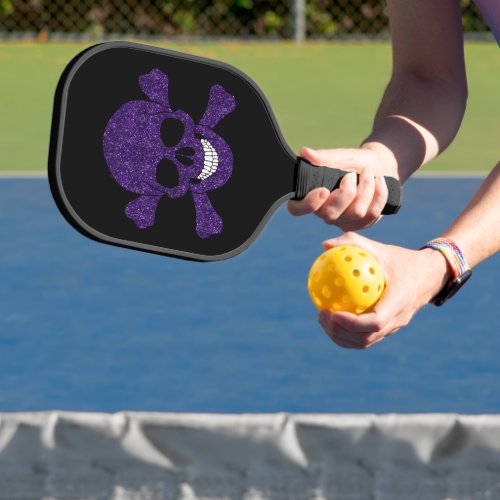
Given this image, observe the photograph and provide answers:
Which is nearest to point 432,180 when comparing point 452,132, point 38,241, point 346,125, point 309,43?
point 346,125

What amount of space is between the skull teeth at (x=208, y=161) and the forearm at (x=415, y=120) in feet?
0.99

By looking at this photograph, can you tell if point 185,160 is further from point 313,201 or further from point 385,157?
point 385,157

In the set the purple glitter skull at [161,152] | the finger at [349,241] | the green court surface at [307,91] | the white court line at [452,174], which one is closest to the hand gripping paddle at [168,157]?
the purple glitter skull at [161,152]

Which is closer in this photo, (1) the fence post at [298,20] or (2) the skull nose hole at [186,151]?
(2) the skull nose hole at [186,151]

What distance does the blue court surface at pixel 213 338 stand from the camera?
4328 mm

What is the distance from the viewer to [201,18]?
13.5 metres

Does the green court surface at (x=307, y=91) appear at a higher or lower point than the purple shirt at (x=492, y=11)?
lower

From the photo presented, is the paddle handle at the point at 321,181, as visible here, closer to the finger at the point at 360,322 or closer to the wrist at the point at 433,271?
the wrist at the point at 433,271

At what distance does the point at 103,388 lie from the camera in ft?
14.4

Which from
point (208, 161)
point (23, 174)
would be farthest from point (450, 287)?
point (23, 174)

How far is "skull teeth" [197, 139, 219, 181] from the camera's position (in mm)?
2354

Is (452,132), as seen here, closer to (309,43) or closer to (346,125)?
(346,125)

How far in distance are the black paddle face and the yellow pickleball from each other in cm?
18

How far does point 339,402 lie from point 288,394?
0.56ft
